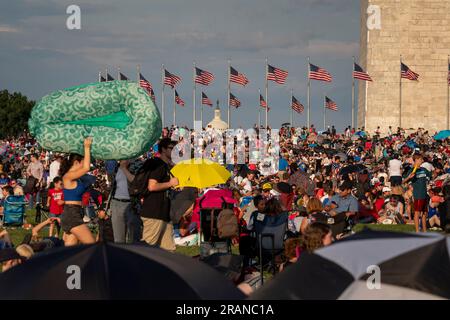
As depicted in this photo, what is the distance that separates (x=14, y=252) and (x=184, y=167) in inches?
329

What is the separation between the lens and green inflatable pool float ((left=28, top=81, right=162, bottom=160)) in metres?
12.4

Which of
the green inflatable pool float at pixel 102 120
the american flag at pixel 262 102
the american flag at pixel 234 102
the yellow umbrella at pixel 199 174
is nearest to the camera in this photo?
the green inflatable pool float at pixel 102 120

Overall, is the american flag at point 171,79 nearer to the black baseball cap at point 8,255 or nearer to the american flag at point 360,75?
the american flag at point 360,75

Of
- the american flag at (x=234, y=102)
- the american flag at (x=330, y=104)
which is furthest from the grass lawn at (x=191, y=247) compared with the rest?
the american flag at (x=234, y=102)

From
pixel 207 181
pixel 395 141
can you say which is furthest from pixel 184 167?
pixel 395 141

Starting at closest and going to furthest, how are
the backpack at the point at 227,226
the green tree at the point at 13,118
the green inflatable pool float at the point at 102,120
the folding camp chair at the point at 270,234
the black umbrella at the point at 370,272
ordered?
the black umbrella at the point at 370,272
the green inflatable pool float at the point at 102,120
the folding camp chair at the point at 270,234
the backpack at the point at 227,226
the green tree at the point at 13,118

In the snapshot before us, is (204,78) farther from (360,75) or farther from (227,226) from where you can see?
(227,226)

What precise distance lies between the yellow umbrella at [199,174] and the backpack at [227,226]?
11.5 feet

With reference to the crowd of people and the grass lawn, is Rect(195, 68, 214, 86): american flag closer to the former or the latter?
the crowd of people

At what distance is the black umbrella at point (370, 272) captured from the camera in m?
7.00

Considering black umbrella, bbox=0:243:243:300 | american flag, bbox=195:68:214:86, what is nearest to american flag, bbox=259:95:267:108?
american flag, bbox=195:68:214:86

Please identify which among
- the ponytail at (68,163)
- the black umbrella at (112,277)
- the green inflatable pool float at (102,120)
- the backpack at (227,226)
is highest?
the green inflatable pool float at (102,120)

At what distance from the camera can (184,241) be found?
18.2 metres

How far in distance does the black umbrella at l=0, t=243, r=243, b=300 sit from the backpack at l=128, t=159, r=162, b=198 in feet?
17.8
